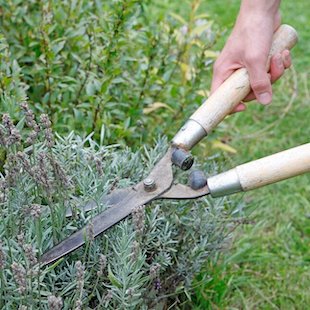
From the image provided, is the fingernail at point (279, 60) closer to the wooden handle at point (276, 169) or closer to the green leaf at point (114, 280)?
the wooden handle at point (276, 169)

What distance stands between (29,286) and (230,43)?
1.01 m

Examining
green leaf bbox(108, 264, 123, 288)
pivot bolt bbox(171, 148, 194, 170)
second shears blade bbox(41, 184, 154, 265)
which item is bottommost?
green leaf bbox(108, 264, 123, 288)

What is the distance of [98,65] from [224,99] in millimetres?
845

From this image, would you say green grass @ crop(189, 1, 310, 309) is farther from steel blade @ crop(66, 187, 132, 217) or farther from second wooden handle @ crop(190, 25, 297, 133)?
steel blade @ crop(66, 187, 132, 217)

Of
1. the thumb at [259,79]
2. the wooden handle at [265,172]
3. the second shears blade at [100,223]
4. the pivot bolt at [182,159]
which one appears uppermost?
the thumb at [259,79]

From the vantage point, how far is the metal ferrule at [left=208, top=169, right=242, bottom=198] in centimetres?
192

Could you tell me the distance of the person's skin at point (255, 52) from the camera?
85.2 inches

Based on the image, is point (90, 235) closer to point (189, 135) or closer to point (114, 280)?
point (114, 280)

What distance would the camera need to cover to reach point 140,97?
9.94 feet

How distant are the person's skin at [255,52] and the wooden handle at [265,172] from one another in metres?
0.32

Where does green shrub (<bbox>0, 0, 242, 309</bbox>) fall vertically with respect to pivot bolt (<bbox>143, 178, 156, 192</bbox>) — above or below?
below

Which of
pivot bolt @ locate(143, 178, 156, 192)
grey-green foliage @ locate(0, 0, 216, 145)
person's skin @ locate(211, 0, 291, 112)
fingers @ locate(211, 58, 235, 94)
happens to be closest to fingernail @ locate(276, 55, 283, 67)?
person's skin @ locate(211, 0, 291, 112)

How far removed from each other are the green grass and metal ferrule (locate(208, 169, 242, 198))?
0.73 meters

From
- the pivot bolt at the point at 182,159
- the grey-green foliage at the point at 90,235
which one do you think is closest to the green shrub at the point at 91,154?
the grey-green foliage at the point at 90,235
